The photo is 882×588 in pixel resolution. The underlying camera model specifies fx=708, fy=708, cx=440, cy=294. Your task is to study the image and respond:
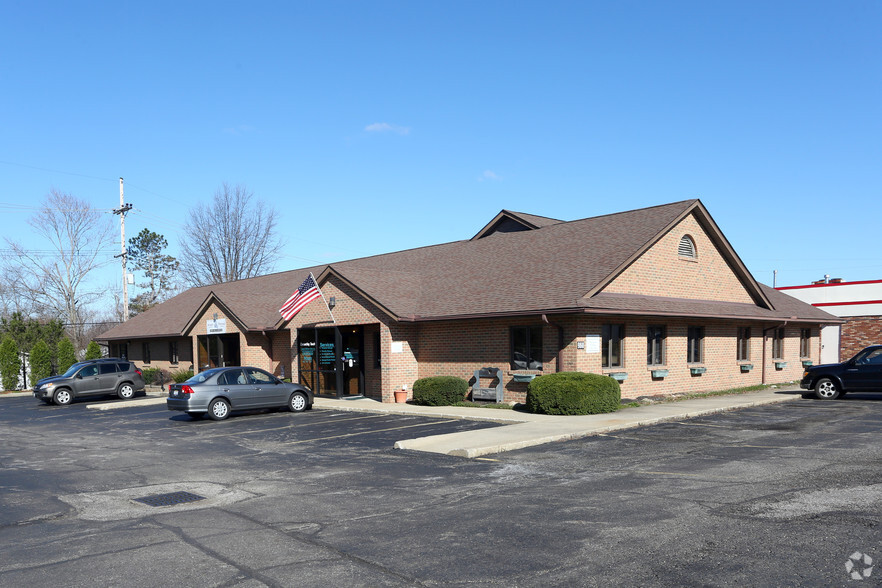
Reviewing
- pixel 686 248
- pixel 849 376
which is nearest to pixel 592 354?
pixel 686 248

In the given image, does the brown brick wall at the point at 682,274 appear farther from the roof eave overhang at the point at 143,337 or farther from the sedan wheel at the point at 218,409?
the roof eave overhang at the point at 143,337

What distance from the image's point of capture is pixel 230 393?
65.5 feet

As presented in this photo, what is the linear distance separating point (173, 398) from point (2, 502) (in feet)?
33.7

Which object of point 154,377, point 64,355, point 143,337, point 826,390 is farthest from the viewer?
point 64,355

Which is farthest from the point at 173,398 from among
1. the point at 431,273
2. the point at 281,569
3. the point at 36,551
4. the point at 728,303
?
the point at 728,303

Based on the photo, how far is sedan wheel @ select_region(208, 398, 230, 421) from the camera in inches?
773

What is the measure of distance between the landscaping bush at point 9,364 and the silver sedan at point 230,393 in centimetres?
2464

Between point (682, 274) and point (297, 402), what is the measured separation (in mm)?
13256

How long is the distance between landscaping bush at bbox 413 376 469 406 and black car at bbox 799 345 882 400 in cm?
1081

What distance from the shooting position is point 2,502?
9.59 metres

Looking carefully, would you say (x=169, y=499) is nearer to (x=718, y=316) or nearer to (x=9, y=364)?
(x=718, y=316)

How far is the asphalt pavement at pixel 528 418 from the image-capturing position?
1328 centimetres

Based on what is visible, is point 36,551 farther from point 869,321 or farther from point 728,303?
point 869,321

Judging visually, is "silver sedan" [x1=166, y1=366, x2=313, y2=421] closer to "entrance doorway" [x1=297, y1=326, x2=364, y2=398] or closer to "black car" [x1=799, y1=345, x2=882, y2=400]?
"entrance doorway" [x1=297, y1=326, x2=364, y2=398]
